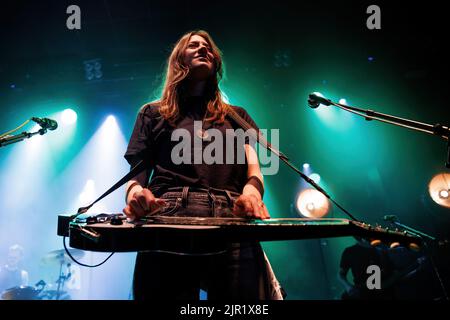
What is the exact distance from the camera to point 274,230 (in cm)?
116

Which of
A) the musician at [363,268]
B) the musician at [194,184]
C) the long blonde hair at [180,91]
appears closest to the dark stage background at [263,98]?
the musician at [363,268]

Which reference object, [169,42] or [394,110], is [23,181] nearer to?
[169,42]

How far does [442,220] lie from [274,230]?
25.4 feet

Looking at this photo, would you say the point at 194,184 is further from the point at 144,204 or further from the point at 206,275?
the point at 206,275

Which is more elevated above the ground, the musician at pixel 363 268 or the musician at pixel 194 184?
the musician at pixel 194 184

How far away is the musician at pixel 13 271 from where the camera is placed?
27.3ft

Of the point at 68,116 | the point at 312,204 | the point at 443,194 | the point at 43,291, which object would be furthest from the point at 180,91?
the point at 68,116

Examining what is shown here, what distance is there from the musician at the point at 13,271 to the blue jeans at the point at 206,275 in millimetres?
9796

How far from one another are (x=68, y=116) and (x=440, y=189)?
11.4 metres

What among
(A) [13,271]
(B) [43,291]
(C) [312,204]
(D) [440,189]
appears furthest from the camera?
(A) [13,271]

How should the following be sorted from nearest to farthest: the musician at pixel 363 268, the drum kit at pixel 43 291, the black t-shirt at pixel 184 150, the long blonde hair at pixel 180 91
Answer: the black t-shirt at pixel 184 150 < the long blonde hair at pixel 180 91 < the musician at pixel 363 268 < the drum kit at pixel 43 291

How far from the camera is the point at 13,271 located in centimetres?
838

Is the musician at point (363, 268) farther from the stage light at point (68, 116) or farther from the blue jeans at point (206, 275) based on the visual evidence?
the stage light at point (68, 116)
